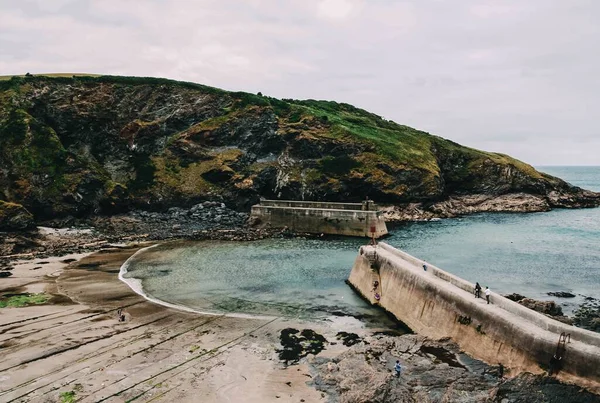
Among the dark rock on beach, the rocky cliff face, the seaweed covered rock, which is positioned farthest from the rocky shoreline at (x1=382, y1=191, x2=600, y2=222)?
the dark rock on beach

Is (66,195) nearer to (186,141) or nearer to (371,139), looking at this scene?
(186,141)

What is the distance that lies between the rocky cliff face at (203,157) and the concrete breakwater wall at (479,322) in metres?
47.7

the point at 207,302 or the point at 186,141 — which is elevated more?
the point at 186,141

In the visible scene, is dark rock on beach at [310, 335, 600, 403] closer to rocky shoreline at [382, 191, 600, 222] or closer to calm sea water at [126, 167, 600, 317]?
calm sea water at [126, 167, 600, 317]

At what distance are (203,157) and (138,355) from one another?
209 ft

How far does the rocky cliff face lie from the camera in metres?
73.1

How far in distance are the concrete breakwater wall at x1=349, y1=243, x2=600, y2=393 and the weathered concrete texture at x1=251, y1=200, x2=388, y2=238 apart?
28.2 metres

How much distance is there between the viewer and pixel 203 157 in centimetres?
8362

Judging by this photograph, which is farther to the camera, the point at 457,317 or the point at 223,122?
the point at 223,122

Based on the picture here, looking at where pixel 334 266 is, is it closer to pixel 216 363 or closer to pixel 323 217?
pixel 323 217

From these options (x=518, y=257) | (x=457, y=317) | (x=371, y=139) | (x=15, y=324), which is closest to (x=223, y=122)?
(x=371, y=139)

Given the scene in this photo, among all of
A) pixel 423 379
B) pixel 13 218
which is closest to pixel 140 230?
pixel 13 218

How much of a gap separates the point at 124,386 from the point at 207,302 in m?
13.5

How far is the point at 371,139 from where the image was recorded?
87.1m
